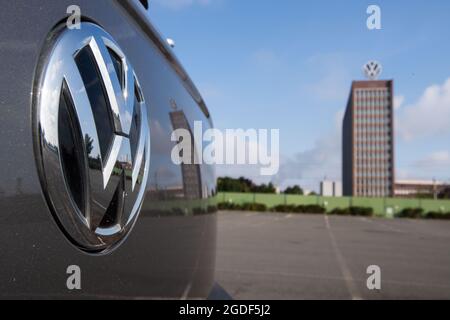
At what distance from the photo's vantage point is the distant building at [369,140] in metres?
45.1

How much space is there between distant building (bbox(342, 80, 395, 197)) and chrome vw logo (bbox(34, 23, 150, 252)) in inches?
1077

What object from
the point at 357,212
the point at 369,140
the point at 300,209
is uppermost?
the point at 369,140

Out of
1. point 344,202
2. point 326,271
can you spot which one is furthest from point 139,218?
point 344,202

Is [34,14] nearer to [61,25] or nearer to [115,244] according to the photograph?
→ [61,25]

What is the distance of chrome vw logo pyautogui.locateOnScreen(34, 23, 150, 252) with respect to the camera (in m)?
0.75

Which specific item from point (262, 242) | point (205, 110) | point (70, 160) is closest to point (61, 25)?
point (70, 160)

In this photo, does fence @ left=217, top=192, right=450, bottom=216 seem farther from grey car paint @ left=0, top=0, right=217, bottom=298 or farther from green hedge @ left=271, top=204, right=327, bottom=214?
grey car paint @ left=0, top=0, right=217, bottom=298

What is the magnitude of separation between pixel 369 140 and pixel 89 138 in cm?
7305

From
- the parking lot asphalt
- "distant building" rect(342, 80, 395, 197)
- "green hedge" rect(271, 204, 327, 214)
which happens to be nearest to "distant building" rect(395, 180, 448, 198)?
"distant building" rect(342, 80, 395, 197)

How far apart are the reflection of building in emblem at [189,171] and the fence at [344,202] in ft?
147

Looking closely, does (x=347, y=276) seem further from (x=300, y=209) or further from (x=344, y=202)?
(x=344, y=202)

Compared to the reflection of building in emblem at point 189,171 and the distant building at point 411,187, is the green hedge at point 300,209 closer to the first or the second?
the reflection of building in emblem at point 189,171

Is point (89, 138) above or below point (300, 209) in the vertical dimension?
above

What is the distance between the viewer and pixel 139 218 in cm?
112
